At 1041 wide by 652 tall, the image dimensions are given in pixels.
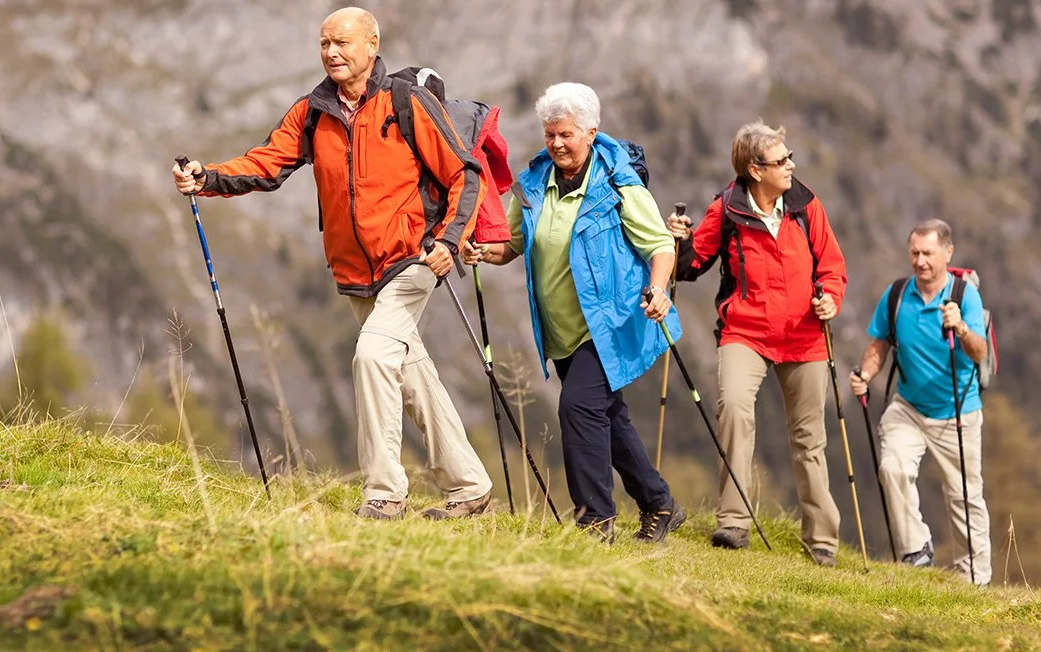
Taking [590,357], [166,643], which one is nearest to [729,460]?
[590,357]

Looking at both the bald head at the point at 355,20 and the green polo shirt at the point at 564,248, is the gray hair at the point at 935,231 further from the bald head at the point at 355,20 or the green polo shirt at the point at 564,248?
the bald head at the point at 355,20

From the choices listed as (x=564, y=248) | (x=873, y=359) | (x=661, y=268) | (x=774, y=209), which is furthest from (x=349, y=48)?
(x=873, y=359)

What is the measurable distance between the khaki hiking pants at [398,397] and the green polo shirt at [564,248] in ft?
3.58

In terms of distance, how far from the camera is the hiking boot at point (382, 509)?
29.1ft

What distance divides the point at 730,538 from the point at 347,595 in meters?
6.41

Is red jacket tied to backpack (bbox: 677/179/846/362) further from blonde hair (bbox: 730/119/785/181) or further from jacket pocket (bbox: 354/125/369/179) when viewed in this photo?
jacket pocket (bbox: 354/125/369/179)

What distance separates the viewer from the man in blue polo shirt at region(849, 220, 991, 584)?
1278 centimetres

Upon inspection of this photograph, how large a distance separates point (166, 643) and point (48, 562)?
1.06 meters

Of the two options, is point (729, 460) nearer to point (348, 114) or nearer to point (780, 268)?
point (780, 268)

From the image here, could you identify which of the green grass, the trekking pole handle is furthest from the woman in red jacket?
the green grass

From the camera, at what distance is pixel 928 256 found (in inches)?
500

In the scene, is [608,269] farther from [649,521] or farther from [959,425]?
[959,425]

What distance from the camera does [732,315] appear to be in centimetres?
1148

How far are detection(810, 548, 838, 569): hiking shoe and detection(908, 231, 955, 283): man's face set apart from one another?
2.83 metres
